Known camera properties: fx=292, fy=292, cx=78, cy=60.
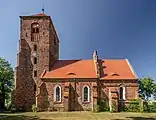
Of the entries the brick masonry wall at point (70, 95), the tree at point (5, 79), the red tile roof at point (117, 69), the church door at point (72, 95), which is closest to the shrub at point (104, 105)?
the brick masonry wall at point (70, 95)

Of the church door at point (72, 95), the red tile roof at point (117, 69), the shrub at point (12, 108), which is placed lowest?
the shrub at point (12, 108)

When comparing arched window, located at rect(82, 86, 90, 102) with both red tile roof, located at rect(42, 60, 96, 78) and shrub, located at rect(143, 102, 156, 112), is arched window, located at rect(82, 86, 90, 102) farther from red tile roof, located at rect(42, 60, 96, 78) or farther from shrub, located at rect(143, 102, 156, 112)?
shrub, located at rect(143, 102, 156, 112)

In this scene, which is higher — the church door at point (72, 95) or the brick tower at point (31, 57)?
the brick tower at point (31, 57)

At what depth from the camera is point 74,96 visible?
51344 millimetres

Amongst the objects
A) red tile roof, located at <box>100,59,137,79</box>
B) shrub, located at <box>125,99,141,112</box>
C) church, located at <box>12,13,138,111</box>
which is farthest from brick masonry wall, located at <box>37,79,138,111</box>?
red tile roof, located at <box>100,59,137,79</box>

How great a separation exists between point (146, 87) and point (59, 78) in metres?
20.1

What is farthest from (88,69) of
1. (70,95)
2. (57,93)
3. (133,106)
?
(133,106)

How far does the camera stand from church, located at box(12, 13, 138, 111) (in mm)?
51062

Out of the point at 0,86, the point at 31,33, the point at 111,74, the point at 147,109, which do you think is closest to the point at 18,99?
the point at 0,86

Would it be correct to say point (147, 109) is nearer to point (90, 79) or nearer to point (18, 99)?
point (90, 79)

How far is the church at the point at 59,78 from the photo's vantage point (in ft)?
168

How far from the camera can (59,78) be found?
171 feet

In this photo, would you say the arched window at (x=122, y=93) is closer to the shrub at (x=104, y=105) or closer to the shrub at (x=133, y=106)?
the shrub at (x=133, y=106)

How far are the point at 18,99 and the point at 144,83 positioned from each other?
86.4ft
